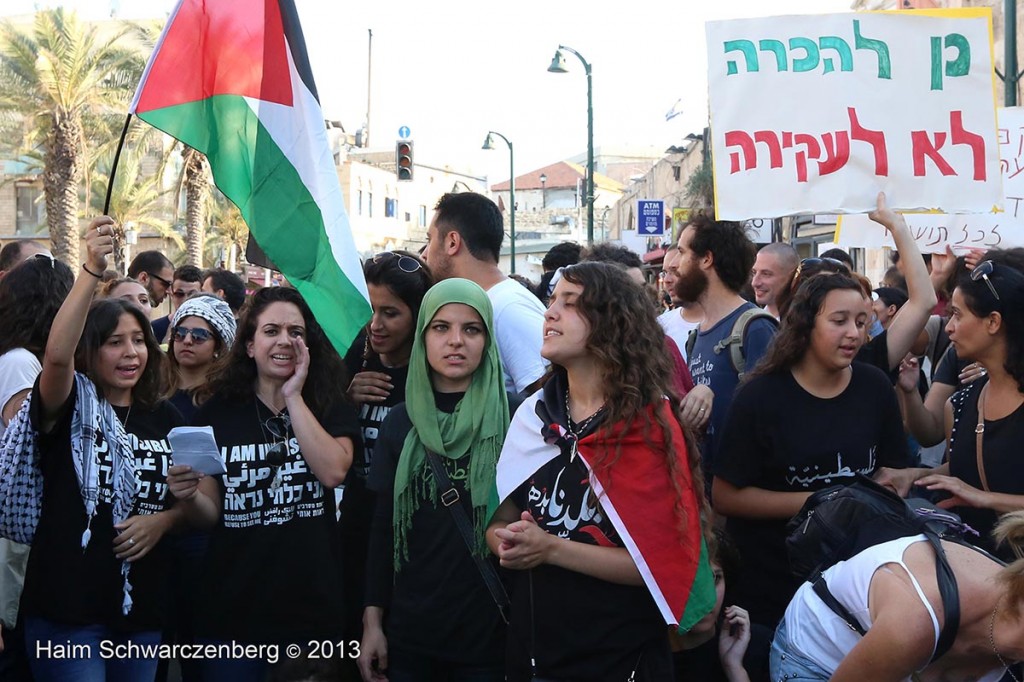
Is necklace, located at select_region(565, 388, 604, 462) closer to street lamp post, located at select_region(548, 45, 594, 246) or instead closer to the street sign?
the street sign

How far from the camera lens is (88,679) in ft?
12.0

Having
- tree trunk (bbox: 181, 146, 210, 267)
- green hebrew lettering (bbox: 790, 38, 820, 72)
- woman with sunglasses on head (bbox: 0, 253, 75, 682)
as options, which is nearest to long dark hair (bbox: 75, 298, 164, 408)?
woman with sunglasses on head (bbox: 0, 253, 75, 682)

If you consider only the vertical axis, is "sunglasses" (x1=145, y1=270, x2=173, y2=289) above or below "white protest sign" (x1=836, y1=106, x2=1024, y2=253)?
below

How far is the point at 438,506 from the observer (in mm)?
3762

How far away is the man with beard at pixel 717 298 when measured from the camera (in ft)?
15.4

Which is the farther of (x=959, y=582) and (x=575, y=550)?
(x=575, y=550)

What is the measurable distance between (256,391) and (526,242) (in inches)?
2577

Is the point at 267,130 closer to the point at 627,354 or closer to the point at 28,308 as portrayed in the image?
the point at 28,308

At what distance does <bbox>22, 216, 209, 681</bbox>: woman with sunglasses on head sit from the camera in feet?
12.1

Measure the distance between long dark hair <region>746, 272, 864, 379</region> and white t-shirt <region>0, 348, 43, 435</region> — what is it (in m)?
2.87

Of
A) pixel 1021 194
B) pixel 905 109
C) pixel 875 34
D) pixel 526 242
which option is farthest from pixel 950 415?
pixel 526 242

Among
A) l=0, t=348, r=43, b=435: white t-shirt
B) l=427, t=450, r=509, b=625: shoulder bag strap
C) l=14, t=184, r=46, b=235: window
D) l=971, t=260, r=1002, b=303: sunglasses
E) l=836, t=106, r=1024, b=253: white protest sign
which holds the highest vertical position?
l=14, t=184, r=46, b=235: window

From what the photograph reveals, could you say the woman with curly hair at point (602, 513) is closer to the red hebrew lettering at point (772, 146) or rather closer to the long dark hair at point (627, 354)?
the long dark hair at point (627, 354)

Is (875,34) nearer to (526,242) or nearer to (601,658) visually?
(601,658)
